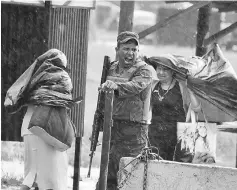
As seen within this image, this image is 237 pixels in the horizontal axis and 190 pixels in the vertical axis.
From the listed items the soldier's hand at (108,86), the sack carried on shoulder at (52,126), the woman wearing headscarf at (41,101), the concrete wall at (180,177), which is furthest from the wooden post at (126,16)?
the concrete wall at (180,177)

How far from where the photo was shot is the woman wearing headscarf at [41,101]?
Answer: 1031 cm

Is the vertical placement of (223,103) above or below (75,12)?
below

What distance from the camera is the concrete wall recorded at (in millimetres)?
7680

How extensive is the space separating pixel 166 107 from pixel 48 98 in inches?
55.7

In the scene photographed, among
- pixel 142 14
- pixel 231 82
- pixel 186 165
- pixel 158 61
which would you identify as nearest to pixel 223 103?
pixel 231 82

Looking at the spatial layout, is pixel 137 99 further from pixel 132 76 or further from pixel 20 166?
pixel 20 166

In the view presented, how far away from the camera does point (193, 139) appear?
11.0m

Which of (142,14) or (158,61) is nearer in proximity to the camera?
(158,61)

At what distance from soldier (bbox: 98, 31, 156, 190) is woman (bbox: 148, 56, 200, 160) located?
961mm

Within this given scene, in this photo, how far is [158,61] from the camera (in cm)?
1090

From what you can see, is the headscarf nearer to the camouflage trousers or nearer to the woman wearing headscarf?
the woman wearing headscarf

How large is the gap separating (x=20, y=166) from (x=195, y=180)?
22.8 ft

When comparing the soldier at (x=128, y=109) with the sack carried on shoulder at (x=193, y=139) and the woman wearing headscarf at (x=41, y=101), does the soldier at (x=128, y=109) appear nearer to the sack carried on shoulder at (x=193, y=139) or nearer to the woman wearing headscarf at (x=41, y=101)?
the woman wearing headscarf at (x=41, y=101)

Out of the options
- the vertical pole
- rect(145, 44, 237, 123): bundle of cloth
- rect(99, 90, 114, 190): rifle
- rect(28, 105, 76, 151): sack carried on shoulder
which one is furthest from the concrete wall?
the vertical pole
